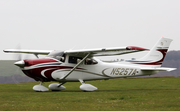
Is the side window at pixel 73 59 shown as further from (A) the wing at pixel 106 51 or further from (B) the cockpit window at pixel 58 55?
(B) the cockpit window at pixel 58 55

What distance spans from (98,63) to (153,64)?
4108 millimetres

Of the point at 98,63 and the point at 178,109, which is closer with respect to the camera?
the point at 178,109

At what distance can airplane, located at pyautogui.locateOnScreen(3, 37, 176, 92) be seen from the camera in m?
16.8

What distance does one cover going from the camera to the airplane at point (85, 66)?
16812 millimetres

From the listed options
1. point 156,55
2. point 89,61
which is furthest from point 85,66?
point 156,55

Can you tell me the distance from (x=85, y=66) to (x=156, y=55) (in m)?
5.29

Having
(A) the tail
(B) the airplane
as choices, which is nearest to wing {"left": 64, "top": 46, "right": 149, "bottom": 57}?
(B) the airplane

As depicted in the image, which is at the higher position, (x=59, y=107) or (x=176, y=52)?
(x=59, y=107)

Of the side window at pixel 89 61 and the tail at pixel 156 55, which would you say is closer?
the side window at pixel 89 61

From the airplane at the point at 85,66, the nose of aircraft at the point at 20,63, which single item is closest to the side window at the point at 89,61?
the airplane at the point at 85,66

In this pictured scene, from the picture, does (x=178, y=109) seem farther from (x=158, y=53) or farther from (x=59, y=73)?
(x=158, y=53)

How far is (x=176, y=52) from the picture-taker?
403ft

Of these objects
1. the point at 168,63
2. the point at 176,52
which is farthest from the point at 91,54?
the point at 176,52

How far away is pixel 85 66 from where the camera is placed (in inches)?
733
